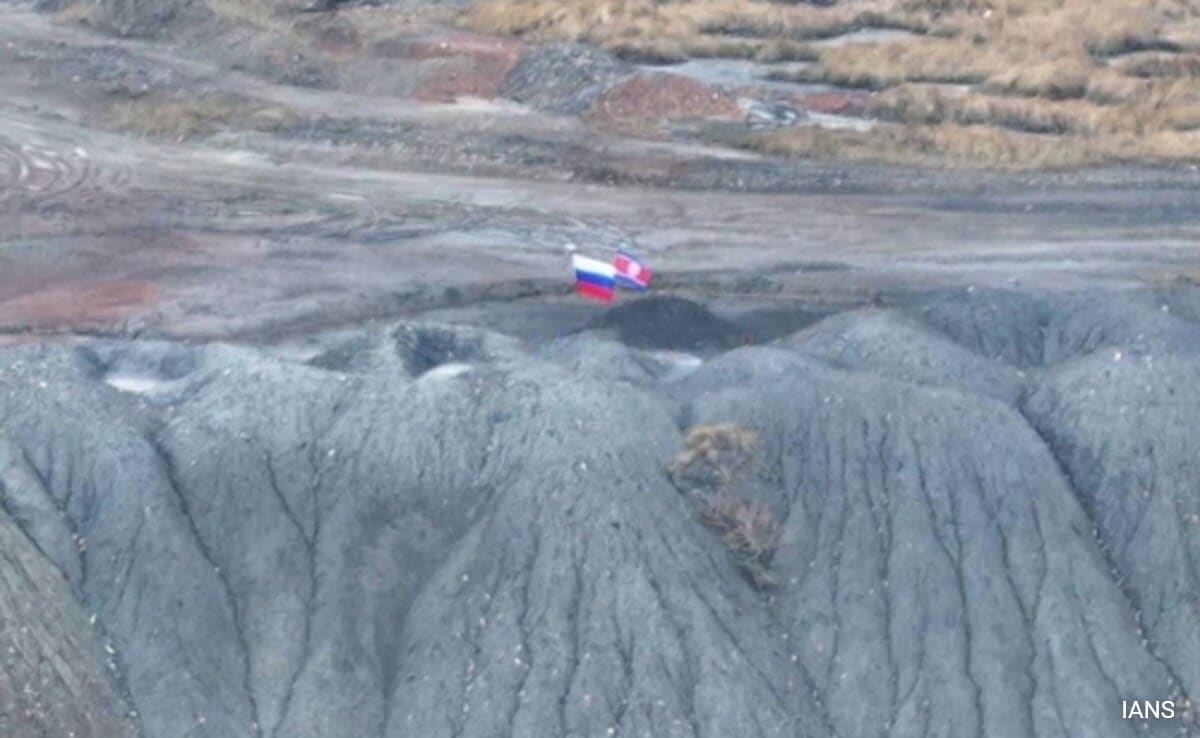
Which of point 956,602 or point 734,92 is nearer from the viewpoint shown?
point 956,602

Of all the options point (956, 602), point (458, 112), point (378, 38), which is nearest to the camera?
point (956, 602)

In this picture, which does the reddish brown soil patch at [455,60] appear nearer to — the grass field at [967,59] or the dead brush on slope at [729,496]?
the grass field at [967,59]

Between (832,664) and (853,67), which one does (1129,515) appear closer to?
(832,664)

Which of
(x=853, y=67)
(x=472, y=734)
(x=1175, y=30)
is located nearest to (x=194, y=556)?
(x=472, y=734)

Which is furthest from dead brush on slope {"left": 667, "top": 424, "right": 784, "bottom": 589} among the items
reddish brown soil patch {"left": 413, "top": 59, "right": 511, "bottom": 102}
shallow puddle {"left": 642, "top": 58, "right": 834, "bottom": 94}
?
reddish brown soil patch {"left": 413, "top": 59, "right": 511, "bottom": 102}

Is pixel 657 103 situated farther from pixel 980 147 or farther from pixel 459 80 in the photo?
pixel 980 147

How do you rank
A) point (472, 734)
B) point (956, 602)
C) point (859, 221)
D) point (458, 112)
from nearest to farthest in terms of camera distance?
point (472, 734), point (956, 602), point (859, 221), point (458, 112)
